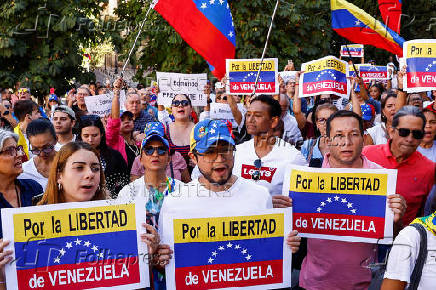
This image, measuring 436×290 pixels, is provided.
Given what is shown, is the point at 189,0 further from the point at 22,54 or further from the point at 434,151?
the point at 22,54

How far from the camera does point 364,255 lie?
3510 mm

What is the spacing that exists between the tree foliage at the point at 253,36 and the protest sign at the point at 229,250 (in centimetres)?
1447

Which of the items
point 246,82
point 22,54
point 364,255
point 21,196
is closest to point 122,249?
point 21,196

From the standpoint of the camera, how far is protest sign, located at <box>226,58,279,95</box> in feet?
26.6

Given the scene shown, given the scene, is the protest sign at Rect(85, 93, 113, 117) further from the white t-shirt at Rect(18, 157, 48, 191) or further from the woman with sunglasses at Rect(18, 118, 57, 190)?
the white t-shirt at Rect(18, 157, 48, 191)

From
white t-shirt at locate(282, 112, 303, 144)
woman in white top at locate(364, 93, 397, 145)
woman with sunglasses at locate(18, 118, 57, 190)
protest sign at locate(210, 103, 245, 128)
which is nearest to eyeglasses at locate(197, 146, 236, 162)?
woman with sunglasses at locate(18, 118, 57, 190)

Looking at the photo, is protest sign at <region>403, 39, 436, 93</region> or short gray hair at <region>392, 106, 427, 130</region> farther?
protest sign at <region>403, 39, 436, 93</region>

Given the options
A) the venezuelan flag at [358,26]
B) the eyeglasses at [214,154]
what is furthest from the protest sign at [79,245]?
the venezuelan flag at [358,26]

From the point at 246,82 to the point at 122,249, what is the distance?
17.5 ft

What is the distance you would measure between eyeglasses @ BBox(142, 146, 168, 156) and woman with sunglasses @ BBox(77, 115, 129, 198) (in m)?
1.02

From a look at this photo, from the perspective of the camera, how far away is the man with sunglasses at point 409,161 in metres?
3.90

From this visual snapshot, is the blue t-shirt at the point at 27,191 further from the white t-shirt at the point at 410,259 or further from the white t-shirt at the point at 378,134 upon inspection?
the white t-shirt at the point at 378,134

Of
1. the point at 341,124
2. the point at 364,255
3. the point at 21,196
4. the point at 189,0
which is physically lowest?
the point at 364,255

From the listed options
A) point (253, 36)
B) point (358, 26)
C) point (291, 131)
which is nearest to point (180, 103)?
point (291, 131)
